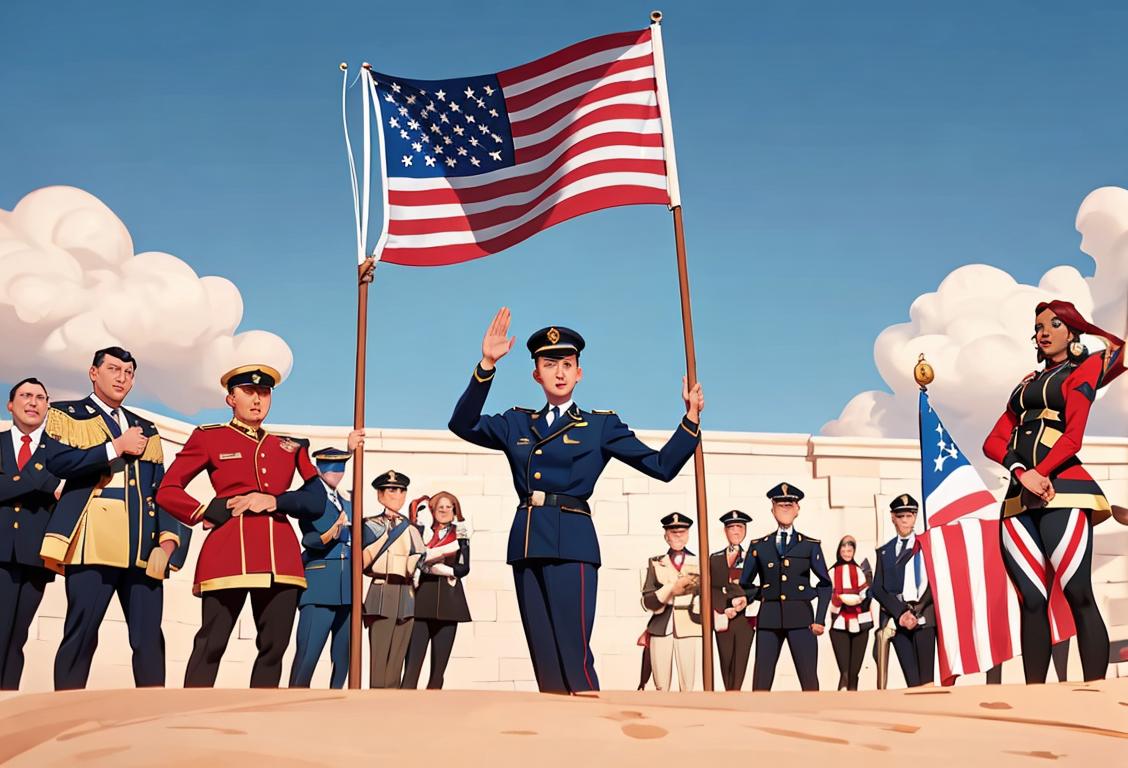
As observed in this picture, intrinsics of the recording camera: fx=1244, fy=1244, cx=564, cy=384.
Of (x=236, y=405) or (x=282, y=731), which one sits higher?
(x=236, y=405)

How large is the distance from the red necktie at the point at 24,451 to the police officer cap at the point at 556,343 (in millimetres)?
2534

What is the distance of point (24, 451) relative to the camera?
19.8ft

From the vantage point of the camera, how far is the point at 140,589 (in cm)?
573

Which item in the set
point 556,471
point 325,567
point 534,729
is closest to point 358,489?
point 556,471

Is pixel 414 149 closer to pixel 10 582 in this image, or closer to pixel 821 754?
pixel 10 582

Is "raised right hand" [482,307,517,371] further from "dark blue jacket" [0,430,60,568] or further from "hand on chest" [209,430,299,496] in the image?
"dark blue jacket" [0,430,60,568]

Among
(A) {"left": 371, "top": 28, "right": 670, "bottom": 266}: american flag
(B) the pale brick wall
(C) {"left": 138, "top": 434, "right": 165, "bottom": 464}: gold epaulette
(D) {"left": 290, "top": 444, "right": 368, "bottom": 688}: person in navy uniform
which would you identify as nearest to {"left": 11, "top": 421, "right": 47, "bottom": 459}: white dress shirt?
(C) {"left": 138, "top": 434, "right": 165, "bottom": 464}: gold epaulette

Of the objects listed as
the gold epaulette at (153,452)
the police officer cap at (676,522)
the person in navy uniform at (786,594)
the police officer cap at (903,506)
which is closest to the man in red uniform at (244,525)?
the gold epaulette at (153,452)

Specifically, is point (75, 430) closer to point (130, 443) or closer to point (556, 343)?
point (130, 443)

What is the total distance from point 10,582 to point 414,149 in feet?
10.1

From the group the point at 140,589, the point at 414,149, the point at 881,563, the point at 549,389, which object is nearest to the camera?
the point at 549,389

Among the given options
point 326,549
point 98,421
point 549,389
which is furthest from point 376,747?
point 326,549

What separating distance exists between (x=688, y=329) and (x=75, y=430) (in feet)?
9.41

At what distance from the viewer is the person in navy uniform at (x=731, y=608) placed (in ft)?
32.2
